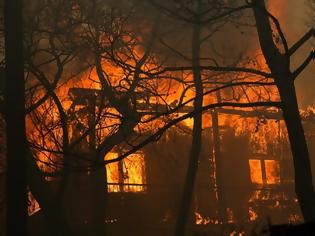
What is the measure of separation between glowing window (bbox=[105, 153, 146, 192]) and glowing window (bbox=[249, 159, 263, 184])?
17.0 ft

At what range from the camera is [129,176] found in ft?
61.5

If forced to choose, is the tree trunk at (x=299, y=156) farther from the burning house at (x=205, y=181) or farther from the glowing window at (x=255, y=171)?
the glowing window at (x=255, y=171)

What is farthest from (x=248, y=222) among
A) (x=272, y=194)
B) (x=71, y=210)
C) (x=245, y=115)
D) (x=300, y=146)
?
(x=300, y=146)

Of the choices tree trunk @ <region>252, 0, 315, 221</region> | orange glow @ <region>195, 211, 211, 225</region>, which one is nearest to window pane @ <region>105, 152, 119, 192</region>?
orange glow @ <region>195, 211, 211, 225</region>

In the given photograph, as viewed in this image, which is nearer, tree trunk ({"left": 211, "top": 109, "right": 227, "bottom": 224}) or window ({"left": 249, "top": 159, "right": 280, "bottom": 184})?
tree trunk ({"left": 211, "top": 109, "right": 227, "bottom": 224})

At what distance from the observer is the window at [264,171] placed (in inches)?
869

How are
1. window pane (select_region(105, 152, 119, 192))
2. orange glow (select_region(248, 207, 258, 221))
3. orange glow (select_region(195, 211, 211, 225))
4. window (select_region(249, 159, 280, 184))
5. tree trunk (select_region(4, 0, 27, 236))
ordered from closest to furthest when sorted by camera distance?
tree trunk (select_region(4, 0, 27, 236)) → window pane (select_region(105, 152, 119, 192)) → orange glow (select_region(195, 211, 211, 225)) → orange glow (select_region(248, 207, 258, 221)) → window (select_region(249, 159, 280, 184))

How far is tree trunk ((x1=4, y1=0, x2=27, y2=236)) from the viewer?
20.6 feet

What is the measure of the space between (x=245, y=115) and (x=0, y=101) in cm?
1125

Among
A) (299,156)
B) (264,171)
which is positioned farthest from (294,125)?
(264,171)

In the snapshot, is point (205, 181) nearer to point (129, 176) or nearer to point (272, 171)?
point (129, 176)

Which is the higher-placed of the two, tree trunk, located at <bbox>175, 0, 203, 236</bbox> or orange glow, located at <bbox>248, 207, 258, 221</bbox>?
tree trunk, located at <bbox>175, 0, 203, 236</bbox>

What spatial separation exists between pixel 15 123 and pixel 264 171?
17.2m

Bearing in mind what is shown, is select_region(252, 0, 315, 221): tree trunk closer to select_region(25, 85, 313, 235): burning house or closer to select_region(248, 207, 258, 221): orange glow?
select_region(25, 85, 313, 235): burning house
